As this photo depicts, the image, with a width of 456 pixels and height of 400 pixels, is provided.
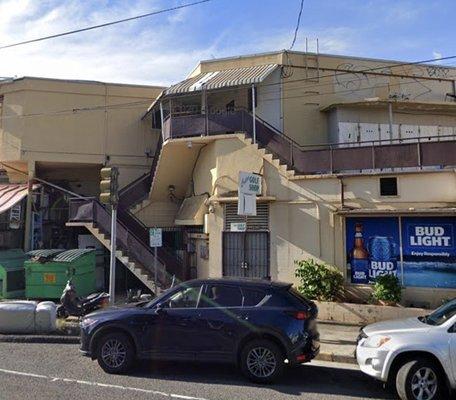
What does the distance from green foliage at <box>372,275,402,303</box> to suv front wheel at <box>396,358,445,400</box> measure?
20.3 feet

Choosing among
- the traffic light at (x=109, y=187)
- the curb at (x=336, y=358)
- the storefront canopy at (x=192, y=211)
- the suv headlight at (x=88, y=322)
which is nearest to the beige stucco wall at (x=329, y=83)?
the storefront canopy at (x=192, y=211)

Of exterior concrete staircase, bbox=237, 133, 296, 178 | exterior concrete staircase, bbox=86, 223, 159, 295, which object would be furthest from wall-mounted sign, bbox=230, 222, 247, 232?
exterior concrete staircase, bbox=86, 223, 159, 295

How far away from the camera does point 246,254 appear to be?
15141 mm

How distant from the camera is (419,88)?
741 inches

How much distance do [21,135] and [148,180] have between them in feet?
18.6

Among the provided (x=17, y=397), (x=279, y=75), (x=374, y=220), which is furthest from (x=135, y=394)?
(x=279, y=75)

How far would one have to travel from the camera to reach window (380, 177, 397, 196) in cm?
1341

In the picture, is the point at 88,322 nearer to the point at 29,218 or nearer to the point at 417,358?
the point at 417,358

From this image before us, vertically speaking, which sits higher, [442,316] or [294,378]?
[442,316]

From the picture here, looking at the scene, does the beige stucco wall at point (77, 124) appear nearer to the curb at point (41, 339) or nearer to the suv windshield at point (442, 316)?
the curb at point (41, 339)

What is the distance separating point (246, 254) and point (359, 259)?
338cm

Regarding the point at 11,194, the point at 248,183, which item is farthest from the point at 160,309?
the point at 11,194

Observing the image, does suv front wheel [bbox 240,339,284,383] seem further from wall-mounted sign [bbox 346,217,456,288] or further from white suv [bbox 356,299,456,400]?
wall-mounted sign [bbox 346,217,456,288]

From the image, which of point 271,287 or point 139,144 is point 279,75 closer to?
point 139,144
